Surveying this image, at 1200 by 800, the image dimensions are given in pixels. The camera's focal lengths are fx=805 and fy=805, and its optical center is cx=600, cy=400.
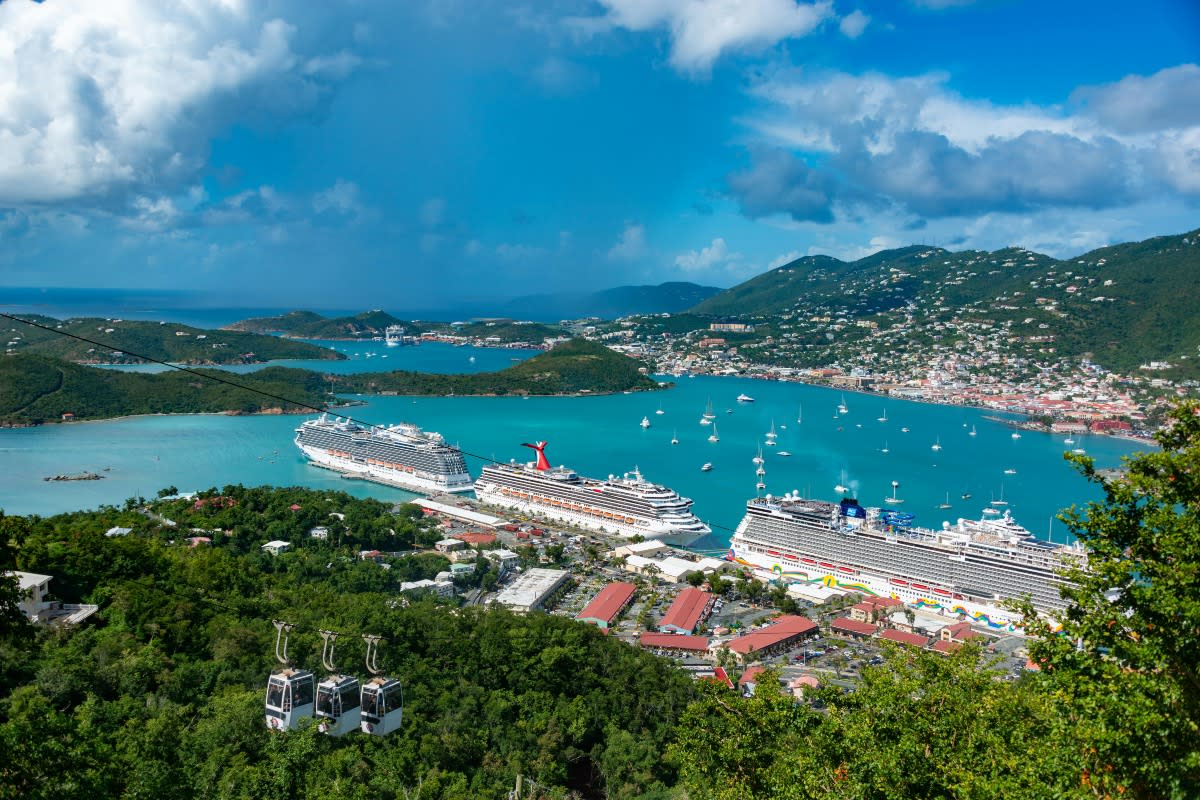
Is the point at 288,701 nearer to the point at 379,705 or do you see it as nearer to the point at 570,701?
the point at 379,705

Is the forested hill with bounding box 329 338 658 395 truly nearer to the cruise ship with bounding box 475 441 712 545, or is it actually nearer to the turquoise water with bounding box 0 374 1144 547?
the turquoise water with bounding box 0 374 1144 547

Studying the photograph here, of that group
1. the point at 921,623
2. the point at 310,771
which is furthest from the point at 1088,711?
the point at 921,623

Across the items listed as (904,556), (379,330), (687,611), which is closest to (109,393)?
(687,611)

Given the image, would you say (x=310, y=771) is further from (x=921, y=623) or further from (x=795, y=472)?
(x=795, y=472)

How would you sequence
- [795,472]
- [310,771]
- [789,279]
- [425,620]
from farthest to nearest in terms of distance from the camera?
[789,279]
[795,472]
[425,620]
[310,771]

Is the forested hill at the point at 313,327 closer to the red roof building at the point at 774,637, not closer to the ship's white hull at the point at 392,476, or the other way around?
the ship's white hull at the point at 392,476
